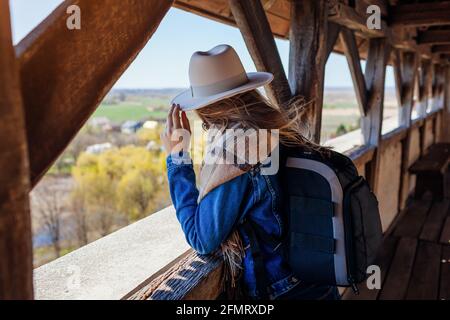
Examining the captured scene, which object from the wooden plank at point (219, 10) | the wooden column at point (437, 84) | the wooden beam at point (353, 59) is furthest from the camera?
the wooden column at point (437, 84)

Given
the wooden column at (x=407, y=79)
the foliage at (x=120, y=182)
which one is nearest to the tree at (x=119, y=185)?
the foliage at (x=120, y=182)

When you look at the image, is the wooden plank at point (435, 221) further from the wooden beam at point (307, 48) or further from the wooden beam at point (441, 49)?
the wooden beam at point (307, 48)

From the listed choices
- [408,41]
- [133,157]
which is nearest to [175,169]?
[408,41]

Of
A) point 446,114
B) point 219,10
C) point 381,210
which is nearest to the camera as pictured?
point 219,10

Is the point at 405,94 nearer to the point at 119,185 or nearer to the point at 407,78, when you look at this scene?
the point at 407,78

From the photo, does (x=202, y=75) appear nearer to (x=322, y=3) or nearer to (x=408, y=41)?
(x=322, y=3)

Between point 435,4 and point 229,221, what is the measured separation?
153 inches

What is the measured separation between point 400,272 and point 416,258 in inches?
18.0

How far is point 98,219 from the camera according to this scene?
117 ft

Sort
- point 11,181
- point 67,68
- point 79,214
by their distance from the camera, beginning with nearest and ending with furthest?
point 11,181, point 67,68, point 79,214

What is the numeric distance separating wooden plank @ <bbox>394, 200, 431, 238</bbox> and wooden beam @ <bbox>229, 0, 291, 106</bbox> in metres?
3.91

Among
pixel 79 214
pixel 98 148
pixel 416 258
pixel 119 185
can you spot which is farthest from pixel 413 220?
pixel 98 148

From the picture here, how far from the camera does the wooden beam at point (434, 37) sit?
19.1 ft

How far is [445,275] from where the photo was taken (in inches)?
165
